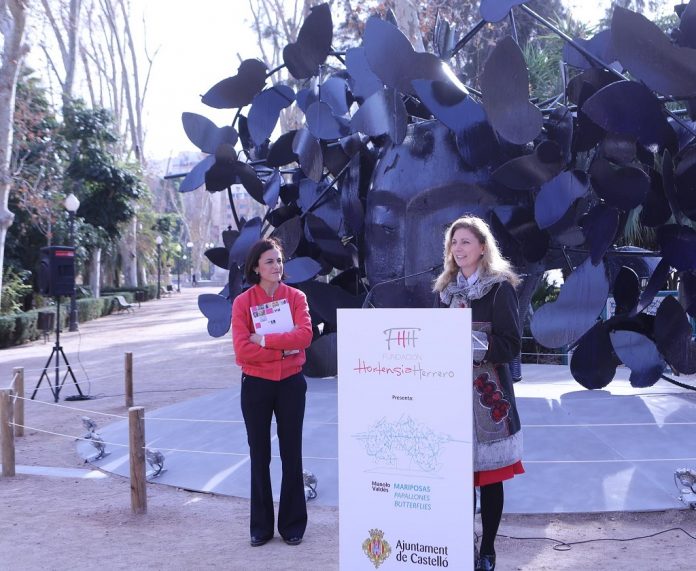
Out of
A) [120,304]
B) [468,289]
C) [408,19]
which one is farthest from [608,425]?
[120,304]

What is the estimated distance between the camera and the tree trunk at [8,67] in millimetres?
13047

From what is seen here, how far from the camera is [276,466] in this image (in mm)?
5410

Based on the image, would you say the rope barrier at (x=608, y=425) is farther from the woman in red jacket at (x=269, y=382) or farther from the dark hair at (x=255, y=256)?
the dark hair at (x=255, y=256)

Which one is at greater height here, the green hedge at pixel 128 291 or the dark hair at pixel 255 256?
the dark hair at pixel 255 256

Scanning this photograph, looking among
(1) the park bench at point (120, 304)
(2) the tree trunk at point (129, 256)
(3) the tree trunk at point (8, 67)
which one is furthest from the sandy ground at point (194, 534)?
(2) the tree trunk at point (129, 256)

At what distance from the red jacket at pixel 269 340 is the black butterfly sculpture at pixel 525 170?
56cm

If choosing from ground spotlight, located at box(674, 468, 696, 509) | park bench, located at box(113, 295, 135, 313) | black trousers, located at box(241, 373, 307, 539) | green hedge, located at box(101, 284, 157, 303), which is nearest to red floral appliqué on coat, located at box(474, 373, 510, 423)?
black trousers, located at box(241, 373, 307, 539)

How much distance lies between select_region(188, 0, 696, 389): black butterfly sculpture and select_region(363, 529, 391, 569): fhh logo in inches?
64.9

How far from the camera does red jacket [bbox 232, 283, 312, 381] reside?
12.6 ft

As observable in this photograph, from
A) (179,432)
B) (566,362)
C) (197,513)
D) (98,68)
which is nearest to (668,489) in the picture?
(197,513)

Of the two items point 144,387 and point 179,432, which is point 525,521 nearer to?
point 179,432

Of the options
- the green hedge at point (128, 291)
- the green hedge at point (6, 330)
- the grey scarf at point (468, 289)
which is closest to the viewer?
the grey scarf at point (468, 289)

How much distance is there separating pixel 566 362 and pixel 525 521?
590cm

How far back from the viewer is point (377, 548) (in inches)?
110
